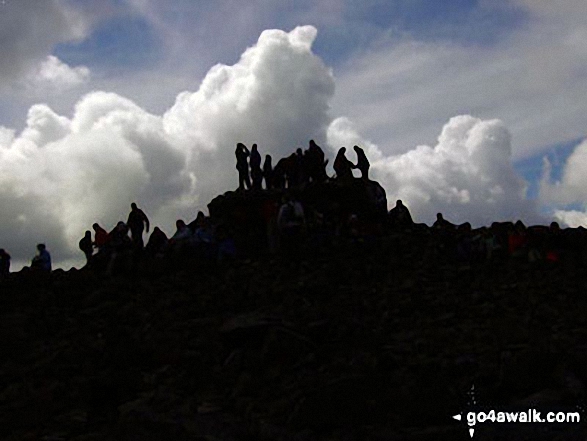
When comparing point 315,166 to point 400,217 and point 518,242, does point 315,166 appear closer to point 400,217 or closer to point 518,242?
point 400,217

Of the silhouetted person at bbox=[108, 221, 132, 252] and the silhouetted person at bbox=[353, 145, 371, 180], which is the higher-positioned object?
the silhouetted person at bbox=[353, 145, 371, 180]

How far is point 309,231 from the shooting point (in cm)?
2578

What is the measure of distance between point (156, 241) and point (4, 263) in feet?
18.1

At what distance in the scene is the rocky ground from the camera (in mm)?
11844

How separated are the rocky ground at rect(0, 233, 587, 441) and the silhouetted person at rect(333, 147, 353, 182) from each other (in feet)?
22.2

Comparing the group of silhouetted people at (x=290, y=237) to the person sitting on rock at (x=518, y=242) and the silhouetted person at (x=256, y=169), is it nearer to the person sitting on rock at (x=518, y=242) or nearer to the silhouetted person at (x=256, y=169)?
the person sitting on rock at (x=518, y=242)

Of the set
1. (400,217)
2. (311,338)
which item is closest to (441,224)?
(400,217)

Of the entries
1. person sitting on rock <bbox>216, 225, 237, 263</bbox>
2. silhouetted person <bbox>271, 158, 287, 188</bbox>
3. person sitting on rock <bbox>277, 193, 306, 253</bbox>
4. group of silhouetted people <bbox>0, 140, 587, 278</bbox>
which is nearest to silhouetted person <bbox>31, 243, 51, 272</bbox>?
group of silhouetted people <bbox>0, 140, 587, 278</bbox>

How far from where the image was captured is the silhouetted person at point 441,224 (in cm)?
2860

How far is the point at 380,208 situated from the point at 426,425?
854 inches

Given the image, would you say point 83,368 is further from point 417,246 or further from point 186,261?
point 417,246

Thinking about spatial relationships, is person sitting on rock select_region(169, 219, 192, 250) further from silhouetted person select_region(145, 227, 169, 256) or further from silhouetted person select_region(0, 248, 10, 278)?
silhouetted person select_region(0, 248, 10, 278)

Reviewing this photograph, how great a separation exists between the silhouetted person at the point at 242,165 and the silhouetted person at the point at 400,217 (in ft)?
21.7

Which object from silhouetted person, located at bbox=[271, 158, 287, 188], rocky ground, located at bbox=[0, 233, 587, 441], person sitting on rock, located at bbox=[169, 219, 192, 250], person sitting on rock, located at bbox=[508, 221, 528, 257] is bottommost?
rocky ground, located at bbox=[0, 233, 587, 441]
